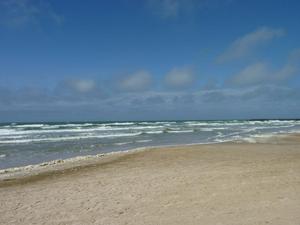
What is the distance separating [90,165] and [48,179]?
10.2ft

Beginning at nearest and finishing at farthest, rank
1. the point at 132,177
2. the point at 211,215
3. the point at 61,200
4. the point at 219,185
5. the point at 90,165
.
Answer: the point at 211,215, the point at 61,200, the point at 219,185, the point at 132,177, the point at 90,165

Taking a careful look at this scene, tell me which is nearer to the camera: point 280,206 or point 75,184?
point 280,206

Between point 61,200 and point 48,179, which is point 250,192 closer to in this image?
point 61,200

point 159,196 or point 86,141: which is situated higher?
point 86,141

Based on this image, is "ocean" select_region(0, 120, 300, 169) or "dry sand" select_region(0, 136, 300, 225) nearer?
"dry sand" select_region(0, 136, 300, 225)

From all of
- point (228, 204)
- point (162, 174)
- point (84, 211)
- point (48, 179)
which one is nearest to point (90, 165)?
point (48, 179)

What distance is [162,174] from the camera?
11.2 meters

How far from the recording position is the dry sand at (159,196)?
647 cm

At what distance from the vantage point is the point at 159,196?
319 inches

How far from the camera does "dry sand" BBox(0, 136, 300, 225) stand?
6.47 metres

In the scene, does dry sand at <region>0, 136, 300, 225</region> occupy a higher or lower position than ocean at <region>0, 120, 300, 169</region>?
lower

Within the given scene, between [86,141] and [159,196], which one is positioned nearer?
[159,196]

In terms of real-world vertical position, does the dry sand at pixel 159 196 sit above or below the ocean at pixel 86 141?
below

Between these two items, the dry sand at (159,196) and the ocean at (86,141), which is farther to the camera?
the ocean at (86,141)
